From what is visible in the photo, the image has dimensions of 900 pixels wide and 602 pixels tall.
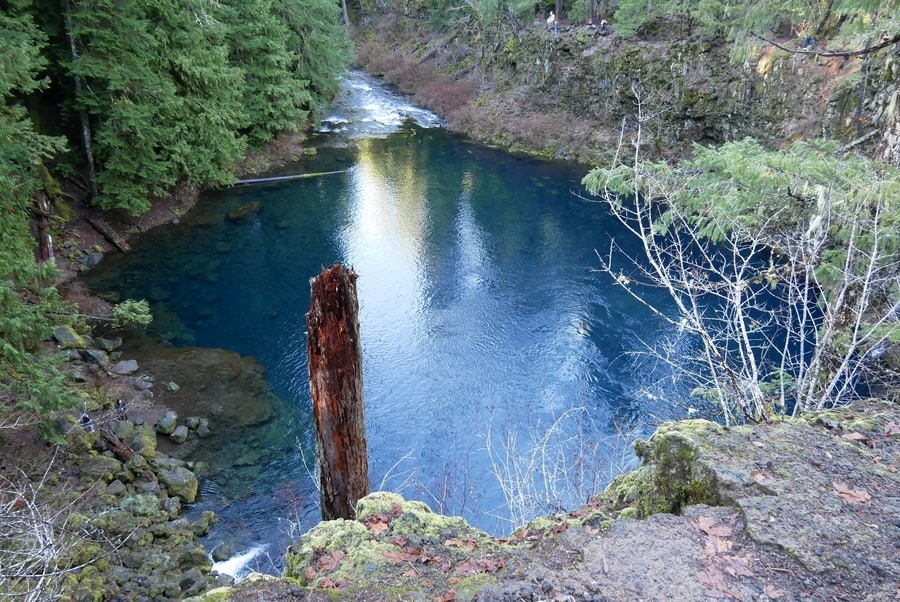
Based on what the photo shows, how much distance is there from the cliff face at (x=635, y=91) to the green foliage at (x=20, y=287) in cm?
1538

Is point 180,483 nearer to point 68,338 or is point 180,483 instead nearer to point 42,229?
point 68,338

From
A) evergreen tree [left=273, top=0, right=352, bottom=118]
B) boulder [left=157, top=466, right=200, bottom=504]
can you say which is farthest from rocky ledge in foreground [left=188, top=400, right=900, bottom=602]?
evergreen tree [left=273, top=0, right=352, bottom=118]

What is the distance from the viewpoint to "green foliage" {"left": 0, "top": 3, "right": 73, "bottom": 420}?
6.76 metres

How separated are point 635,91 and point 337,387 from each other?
1395 centimetres

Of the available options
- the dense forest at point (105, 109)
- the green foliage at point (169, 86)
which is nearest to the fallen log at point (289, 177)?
the green foliage at point (169, 86)

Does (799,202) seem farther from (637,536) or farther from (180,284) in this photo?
(180,284)

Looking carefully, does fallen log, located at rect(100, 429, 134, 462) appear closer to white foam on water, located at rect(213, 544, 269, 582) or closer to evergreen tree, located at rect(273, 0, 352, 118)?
white foam on water, located at rect(213, 544, 269, 582)

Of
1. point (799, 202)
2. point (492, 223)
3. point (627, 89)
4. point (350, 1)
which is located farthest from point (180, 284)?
point (350, 1)

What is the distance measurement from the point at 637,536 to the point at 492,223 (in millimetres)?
16241

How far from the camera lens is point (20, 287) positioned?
8203 mm

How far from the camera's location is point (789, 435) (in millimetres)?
3646

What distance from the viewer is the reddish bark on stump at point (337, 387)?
15.2ft

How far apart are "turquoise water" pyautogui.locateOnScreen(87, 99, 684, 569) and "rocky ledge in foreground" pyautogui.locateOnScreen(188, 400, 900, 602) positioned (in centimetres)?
258

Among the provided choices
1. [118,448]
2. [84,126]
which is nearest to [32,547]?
[118,448]
